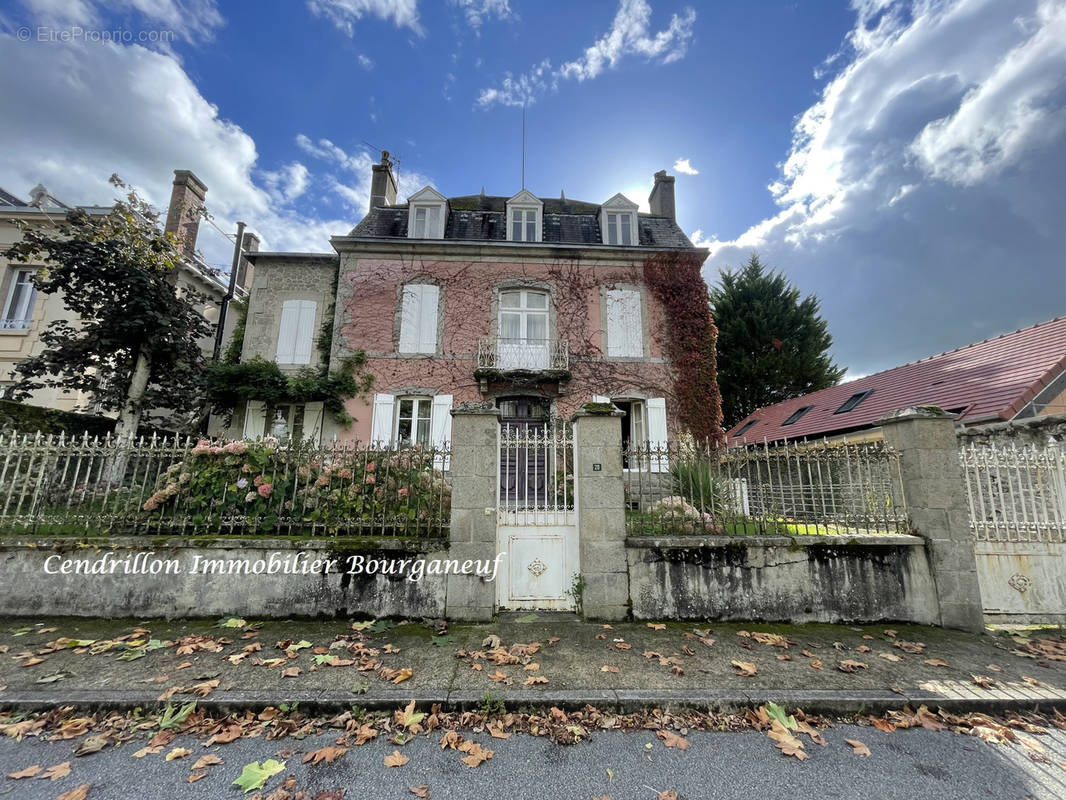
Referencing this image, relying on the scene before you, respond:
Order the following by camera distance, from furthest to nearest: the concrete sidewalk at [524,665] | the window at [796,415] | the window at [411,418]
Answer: the window at [796,415] → the window at [411,418] → the concrete sidewalk at [524,665]

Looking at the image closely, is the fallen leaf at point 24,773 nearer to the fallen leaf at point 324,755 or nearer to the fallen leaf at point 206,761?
the fallen leaf at point 206,761

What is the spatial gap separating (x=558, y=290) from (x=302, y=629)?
34.3 ft

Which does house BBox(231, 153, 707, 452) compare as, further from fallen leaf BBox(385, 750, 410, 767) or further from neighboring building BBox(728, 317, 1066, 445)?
fallen leaf BBox(385, 750, 410, 767)

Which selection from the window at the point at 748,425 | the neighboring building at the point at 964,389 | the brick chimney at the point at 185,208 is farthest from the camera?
the window at the point at 748,425

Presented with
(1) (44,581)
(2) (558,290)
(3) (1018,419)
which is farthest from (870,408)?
(1) (44,581)

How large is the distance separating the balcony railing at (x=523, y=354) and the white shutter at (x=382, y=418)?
2.71 meters

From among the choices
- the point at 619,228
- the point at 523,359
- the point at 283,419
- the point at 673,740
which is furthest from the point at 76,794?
the point at 619,228

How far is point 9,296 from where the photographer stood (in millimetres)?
13375

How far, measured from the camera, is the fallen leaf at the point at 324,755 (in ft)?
8.14

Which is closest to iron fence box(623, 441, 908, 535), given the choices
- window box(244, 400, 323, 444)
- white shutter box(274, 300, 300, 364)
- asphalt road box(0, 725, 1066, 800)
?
asphalt road box(0, 725, 1066, 800)

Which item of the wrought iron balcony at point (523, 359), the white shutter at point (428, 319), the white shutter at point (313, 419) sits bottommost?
the white shutter at point (313, 419)

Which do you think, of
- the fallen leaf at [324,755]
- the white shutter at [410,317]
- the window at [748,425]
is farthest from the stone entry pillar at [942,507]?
the window at [748,425]

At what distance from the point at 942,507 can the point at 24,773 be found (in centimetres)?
792

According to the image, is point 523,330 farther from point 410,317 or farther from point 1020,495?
point 1020,495
